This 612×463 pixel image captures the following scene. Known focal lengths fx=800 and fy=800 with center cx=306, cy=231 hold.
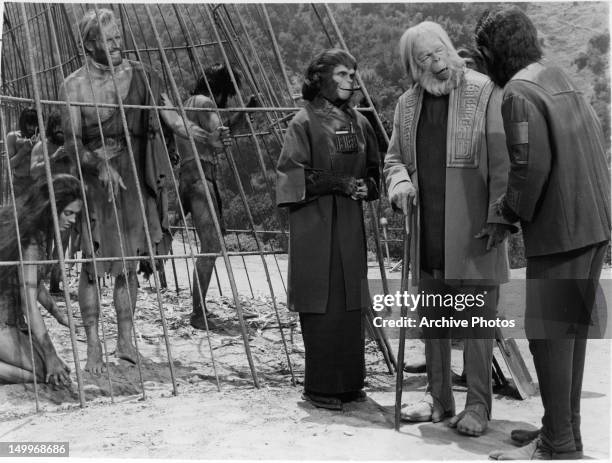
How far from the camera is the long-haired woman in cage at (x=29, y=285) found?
12.1 feet

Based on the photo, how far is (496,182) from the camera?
2918 mm

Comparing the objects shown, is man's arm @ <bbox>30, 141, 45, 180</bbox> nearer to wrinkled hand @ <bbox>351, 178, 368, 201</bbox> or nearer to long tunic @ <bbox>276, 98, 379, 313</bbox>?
long tunic @ <bbox>276, 98, 379, 313</bbox>

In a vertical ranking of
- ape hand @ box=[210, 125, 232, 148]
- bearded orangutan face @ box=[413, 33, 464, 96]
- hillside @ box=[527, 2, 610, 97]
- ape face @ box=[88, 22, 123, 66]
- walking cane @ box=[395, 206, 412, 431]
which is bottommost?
walking cane @ box=[395, 206, 412, 431]

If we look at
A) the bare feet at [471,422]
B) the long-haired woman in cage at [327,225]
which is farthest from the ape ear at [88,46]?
the bare feet at [471,422]

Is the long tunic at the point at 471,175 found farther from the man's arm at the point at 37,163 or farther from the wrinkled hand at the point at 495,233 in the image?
the man's arm at the point at 37,163

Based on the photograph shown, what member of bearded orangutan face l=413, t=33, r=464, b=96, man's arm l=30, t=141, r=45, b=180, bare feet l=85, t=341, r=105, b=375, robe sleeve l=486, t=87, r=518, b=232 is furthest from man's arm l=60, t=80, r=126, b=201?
robe sleeve l=486, t=87, r=518, b=232

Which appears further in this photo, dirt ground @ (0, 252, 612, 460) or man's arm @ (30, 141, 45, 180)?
man's arm @ (30, 141, 45, 180)

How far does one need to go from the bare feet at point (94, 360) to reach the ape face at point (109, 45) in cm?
145

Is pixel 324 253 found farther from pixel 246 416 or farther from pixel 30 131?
pixel 30 131

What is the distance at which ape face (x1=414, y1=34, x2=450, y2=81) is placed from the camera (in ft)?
9.70

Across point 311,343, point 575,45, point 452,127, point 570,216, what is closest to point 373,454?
point 311,343

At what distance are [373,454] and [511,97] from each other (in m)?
1.26

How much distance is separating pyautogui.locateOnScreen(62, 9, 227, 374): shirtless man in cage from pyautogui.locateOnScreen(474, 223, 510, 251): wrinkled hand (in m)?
1.68

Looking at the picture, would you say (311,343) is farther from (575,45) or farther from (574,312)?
(575,45)
